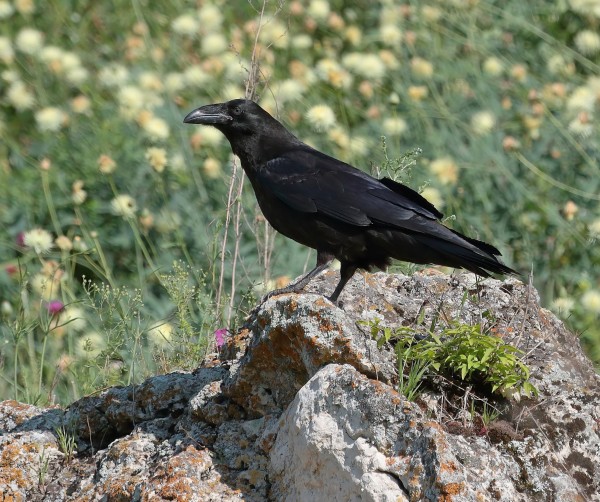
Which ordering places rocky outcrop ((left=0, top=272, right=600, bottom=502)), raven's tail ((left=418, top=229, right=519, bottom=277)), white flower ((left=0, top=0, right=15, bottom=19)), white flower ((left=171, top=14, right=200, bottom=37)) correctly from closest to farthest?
rocky outcrop ((left=0, top=272, right=600, bottom=502)) < raven's tail ((left=418, top=229, right=519, bottom=277)) < white flower ((left=171, top=14, right=200, bottom=37)) < white flower ((left=0, top=0, right=15, bottom=19))

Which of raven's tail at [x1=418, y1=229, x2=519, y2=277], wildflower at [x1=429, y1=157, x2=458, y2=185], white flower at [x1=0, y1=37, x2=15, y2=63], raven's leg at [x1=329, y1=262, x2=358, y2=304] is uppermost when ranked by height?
raven's tail at [x1=418, y1=229, x2=519, y2=277]

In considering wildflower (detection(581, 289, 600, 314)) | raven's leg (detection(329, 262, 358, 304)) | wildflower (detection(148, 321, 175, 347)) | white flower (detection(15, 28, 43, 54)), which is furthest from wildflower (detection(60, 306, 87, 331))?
wildflower (detection(581, 289, 600, 314))

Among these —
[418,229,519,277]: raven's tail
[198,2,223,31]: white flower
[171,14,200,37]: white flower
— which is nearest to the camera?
[418,229,519,277]: raven's tail

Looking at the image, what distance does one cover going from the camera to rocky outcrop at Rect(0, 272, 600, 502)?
313cm

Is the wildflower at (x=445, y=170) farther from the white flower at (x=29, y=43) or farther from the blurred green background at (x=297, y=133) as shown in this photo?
the white flower at (x=29, y=43)

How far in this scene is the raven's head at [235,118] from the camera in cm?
509

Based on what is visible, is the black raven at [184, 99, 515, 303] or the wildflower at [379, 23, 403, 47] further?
the wildflower at [379, 23, 403, 47]

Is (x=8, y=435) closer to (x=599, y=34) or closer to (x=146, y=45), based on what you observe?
(x=146, y=45)

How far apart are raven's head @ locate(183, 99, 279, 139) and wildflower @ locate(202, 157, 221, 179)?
1.86 m

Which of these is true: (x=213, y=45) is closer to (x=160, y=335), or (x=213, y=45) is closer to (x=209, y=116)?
(x=209, y=116)

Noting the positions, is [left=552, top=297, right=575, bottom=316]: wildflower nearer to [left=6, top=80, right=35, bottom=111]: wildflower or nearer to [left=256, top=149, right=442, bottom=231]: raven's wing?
[left=256, top=149, right=442, bottom=231]: raven's wing

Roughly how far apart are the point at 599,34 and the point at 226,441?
5.92 m

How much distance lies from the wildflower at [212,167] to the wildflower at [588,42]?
10.0ft

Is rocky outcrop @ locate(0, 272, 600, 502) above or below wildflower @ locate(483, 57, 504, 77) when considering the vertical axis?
below
